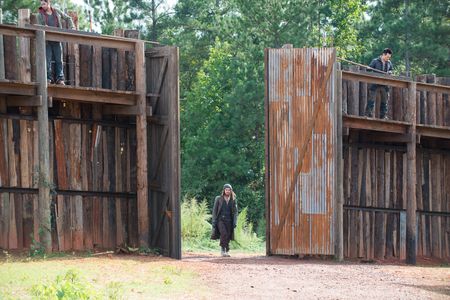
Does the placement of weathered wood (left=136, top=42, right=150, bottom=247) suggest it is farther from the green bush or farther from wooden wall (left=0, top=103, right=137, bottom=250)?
the green bush

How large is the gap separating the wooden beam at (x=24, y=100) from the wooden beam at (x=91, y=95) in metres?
0.36

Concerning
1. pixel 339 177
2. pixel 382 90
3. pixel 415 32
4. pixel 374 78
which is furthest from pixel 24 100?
pixel 415 32

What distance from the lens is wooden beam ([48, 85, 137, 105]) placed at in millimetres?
21734

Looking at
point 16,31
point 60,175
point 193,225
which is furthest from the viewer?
point 193,225

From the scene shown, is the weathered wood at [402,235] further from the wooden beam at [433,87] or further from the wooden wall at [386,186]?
the wooden beam at [433,87]

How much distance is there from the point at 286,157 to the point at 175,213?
300 centimetres

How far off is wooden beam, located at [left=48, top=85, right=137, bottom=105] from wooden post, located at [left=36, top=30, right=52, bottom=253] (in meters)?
0.32

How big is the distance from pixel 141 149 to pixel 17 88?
9.11 feet

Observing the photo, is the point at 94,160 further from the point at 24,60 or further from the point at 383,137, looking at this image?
the point at 383,137

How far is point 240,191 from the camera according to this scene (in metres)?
42.4

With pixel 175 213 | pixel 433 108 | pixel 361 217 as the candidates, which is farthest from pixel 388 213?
pixel 175 213

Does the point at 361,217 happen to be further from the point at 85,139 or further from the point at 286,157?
the point at 85,139

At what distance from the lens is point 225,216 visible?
84.3 ft

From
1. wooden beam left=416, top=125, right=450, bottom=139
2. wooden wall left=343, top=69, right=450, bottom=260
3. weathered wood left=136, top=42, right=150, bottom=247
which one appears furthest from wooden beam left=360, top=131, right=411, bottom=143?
weathered wood left=136, top=42, right=150, bottom=247
